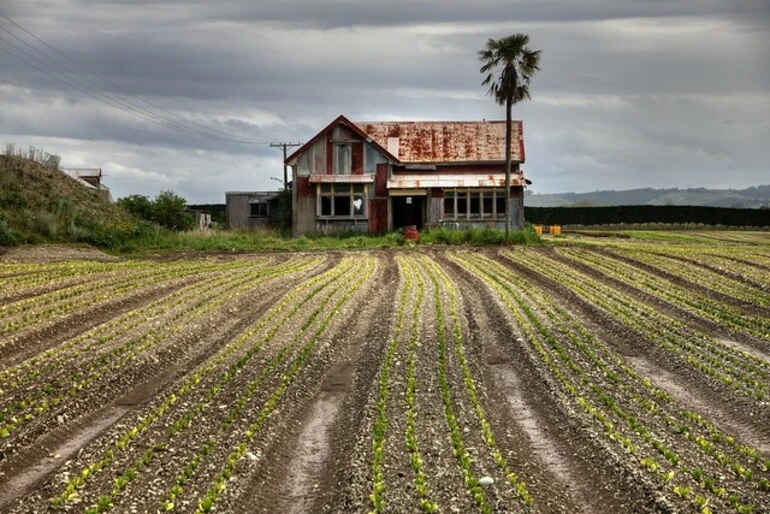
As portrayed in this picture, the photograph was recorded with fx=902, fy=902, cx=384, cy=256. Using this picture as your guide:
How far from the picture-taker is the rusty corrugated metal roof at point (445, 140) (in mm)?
55344

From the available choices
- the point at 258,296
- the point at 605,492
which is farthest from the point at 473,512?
the point at 258,296

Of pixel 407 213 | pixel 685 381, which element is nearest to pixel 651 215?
pixel 407 213

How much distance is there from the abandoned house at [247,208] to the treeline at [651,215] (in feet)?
100

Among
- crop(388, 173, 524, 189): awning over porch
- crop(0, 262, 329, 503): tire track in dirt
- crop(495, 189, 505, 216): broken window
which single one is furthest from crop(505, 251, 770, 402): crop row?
crop(495, 189, 505, 216): broken window

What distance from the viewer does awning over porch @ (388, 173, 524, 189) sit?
2046 inches

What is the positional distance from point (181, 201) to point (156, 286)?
2825 centimetres

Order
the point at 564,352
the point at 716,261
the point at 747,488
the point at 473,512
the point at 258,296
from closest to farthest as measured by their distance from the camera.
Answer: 1. the point at 473,512
2. the point at 747,488
3. the point at 564,352
4. the point at 258,296
5. the point at 716,261

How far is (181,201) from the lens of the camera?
2190 inches

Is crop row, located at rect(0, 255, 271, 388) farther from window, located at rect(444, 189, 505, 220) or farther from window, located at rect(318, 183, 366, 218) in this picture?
window, located at rect(444, 189, 505, 220)

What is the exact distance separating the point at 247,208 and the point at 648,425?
47.9 meters

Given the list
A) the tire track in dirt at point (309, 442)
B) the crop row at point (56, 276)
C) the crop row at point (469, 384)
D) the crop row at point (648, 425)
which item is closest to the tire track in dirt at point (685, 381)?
the crop row at point (648, 425)

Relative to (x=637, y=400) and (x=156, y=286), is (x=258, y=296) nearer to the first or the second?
(x=156, y=286)

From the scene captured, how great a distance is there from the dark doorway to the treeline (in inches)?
1030

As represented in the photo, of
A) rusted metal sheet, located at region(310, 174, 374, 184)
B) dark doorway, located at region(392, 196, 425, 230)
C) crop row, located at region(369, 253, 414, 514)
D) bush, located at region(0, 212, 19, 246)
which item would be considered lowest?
crop row, located at region(369, 253, 414, 514)
